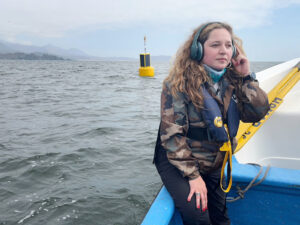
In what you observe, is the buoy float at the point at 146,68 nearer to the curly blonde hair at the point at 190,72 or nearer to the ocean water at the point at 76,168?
the ocean water at the point at 76,168

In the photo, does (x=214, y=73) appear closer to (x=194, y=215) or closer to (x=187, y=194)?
(x=187, y=194)

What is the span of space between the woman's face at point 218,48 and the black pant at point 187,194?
0.70m

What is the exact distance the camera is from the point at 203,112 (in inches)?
64.7

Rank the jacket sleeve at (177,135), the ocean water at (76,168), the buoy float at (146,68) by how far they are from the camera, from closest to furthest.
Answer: the jacket sleeve at (177,135) < the ocean water at (76,168) < the buoy float at (146,68)

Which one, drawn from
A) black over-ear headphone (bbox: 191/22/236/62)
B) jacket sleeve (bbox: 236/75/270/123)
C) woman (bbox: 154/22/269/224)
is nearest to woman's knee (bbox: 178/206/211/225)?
woman (bbox: 154/22/269/224)

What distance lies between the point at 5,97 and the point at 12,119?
461 centimetres

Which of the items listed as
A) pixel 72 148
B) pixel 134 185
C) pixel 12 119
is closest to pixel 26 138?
pixel 72 148

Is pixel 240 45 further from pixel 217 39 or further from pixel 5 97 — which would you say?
pixel 5 97

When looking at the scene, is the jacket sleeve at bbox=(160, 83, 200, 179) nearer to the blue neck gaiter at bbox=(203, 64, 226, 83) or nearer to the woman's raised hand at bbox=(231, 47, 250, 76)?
the blue neck gaiter at bbox=(203, 64, 226, 83)

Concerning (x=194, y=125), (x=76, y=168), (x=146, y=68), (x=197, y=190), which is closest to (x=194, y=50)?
(x=194, y=125)

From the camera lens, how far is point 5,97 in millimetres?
11539

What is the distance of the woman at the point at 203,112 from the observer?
1.61m

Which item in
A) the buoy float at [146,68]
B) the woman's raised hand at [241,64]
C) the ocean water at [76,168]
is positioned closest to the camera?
the woman's raised hand at [241,64]

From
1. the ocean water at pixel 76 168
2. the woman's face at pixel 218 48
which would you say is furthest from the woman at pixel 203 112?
the ocean water at pixel 76 168
